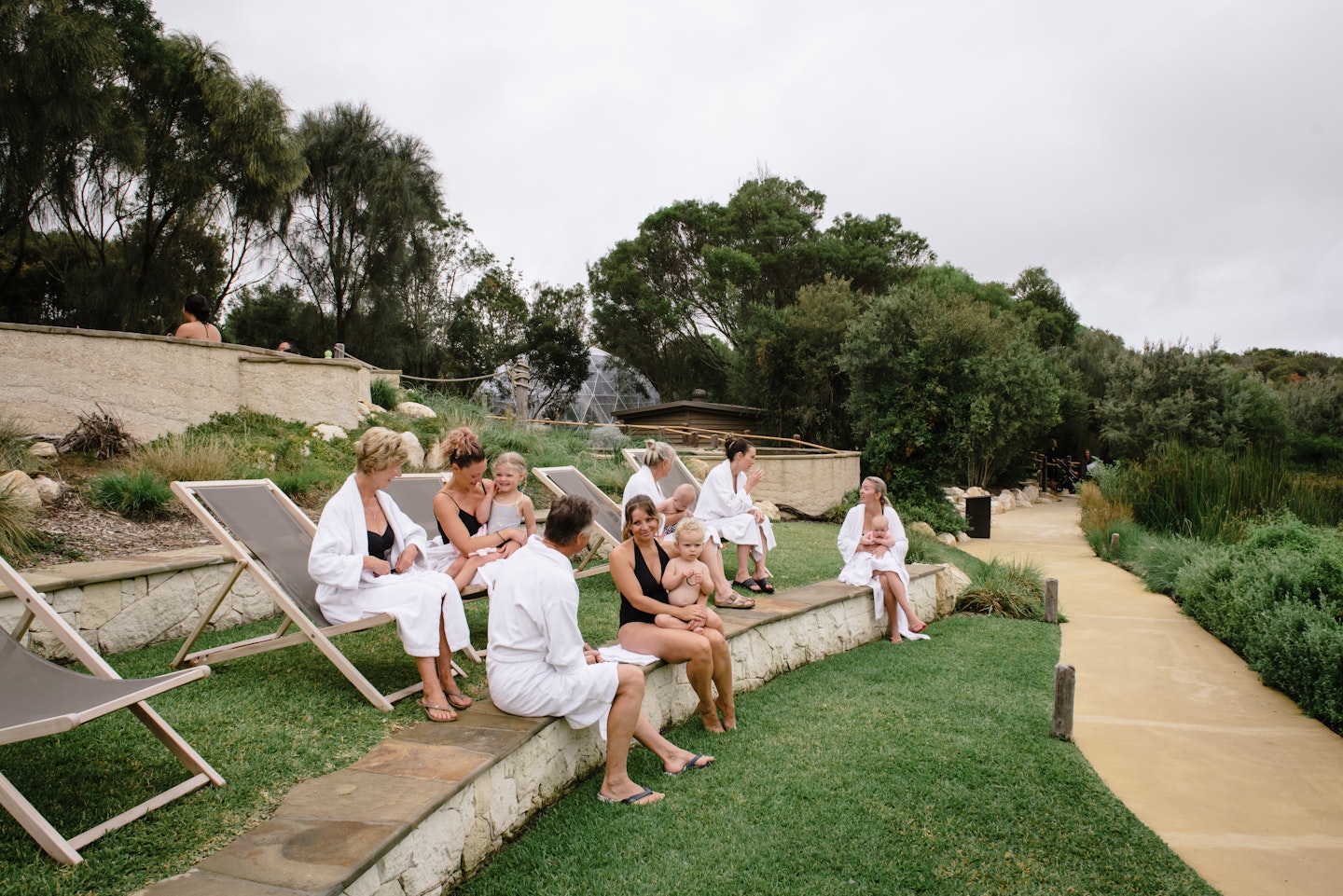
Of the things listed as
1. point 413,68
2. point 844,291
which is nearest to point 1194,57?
point 413,68

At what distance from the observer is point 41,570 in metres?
4.13

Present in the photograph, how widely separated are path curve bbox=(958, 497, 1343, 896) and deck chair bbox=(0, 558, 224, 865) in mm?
3945

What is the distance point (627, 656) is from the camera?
388cm

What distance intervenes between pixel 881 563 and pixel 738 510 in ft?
4.28

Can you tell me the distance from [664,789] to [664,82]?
568 inches

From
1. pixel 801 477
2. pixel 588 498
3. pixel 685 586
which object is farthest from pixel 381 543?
pixel 801 477

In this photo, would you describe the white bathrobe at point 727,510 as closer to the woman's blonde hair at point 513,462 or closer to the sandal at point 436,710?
the woman's blonde hair at point 513,462

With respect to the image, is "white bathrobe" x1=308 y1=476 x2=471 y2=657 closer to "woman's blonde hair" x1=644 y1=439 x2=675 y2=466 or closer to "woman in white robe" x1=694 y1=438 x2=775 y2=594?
"woman's blonde hair" x1=644 y1=439 x2=675 y2=466

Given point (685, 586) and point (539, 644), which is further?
point (685, 586)

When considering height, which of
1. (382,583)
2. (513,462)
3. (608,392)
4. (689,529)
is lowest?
(382,583)

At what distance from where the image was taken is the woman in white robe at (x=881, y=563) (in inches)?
263

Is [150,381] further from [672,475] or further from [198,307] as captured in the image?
[672,475]

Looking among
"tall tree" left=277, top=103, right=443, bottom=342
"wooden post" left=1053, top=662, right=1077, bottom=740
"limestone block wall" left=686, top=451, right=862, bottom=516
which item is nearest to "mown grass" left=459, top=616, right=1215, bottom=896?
"wooden post" left=1053, top=662, right=1077, bottom=740

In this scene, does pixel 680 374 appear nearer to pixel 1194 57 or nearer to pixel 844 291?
pixel 844 291
